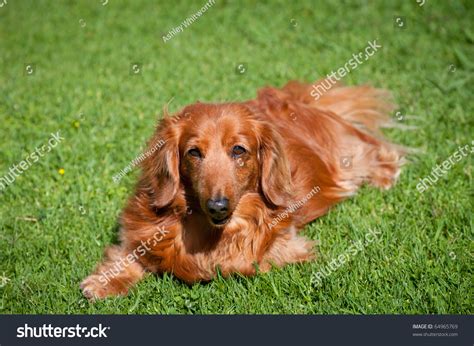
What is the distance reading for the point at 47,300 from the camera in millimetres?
4293

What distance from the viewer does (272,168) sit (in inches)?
174

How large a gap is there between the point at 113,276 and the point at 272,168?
51.4 inches

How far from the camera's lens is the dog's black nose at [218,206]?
12.7ft

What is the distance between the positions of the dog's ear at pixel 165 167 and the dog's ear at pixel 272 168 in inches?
22.6

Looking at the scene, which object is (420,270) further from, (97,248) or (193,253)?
(97,248)

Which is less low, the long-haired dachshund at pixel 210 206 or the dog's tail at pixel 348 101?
the dog's tail at pixel 348 101
